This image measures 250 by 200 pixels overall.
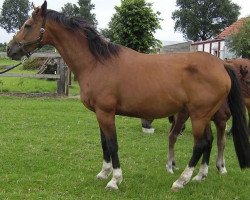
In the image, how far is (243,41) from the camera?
21.9 meters

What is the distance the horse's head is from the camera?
19.2 feet

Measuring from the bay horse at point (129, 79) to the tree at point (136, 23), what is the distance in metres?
12.7

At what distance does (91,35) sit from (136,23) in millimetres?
12845

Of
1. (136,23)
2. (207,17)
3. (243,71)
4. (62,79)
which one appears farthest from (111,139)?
(207,17)

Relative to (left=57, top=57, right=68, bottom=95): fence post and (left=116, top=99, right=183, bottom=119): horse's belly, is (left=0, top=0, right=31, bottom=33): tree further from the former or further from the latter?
(left=116, top=99, right=183, bottom=119): horse's belly

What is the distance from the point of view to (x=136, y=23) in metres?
18.5

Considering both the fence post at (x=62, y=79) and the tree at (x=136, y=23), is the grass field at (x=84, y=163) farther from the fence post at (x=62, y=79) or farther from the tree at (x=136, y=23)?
the tree at (x=136, y=23)

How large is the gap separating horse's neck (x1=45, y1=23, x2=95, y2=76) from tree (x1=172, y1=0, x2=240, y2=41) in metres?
66.5

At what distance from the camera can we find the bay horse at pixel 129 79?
5.73m

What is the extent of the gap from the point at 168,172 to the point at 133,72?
6.60 feet

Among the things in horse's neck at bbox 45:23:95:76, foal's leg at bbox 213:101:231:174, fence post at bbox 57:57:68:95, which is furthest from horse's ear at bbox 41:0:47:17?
fence post at bbox 57:57:68:95

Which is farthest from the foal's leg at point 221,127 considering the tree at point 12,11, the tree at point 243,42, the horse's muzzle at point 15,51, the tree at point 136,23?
the tree at point 12,11

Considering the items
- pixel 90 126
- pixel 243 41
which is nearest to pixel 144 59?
pixel 90 126

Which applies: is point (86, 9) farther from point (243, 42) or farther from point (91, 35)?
point (91, 35)
